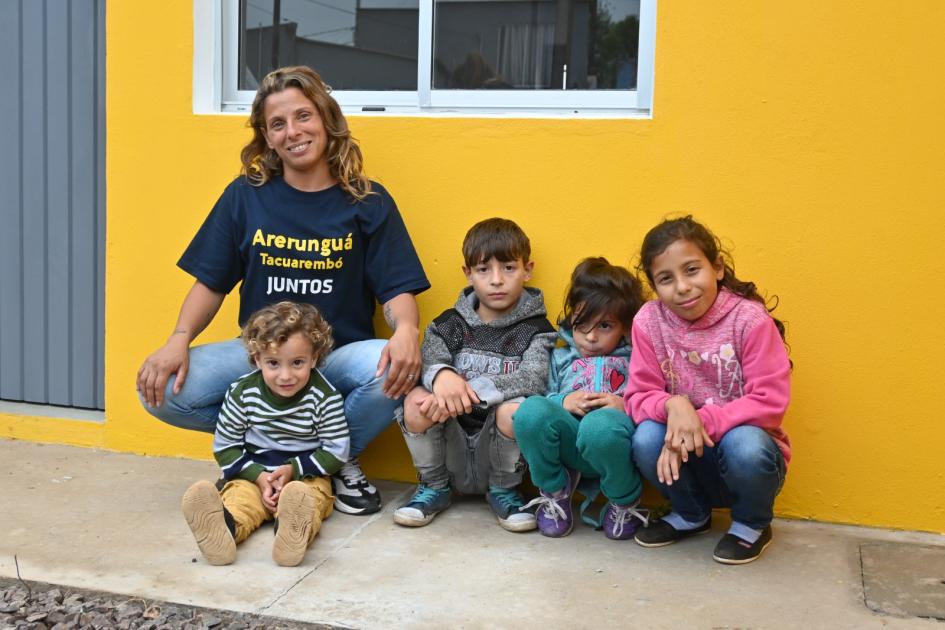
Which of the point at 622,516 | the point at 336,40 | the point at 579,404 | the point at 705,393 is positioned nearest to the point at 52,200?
the point at 336,40

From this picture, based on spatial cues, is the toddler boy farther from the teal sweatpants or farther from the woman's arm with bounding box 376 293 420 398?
the teal sweatpants

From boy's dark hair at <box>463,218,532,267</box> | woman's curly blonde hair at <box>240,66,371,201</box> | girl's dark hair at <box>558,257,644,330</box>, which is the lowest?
girl's dark hair at <box>558,257,644,330</box>

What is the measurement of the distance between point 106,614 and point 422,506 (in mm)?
981

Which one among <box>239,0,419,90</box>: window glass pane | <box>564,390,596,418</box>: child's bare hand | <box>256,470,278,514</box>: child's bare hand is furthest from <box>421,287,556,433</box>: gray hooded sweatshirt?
<box>239,0,419,90</box>: window glass pane

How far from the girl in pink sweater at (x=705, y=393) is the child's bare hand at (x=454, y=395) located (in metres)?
0.46

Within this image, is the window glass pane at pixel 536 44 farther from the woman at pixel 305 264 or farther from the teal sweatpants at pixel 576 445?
the teal sweatpants at pixel 576 445

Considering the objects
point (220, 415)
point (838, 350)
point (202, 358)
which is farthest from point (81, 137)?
point (838, 350)

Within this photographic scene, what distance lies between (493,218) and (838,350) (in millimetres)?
1142

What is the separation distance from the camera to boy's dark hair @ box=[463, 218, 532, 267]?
315cm

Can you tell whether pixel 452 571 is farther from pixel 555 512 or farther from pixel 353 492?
pixel 353 492

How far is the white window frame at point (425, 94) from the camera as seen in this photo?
329cm

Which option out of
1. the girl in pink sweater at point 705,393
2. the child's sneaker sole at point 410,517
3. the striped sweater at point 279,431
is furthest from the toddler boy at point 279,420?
the girl in pink sweater at point 705,393

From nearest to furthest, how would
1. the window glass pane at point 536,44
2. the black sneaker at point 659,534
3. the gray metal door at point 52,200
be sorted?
1. the black sneaker at point 659,534
2. the window glass pane at point 536,44
3. the gray metal door at point 52,200

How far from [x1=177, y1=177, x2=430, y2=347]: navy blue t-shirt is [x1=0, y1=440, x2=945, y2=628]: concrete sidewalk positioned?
2.29 ft
